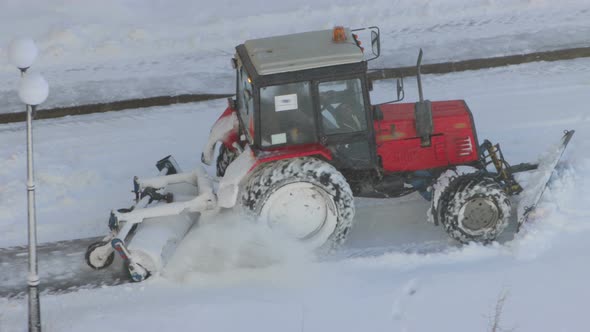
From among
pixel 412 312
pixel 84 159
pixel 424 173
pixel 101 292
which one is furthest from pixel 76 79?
pixel 412 312

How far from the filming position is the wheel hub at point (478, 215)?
24.7 ft

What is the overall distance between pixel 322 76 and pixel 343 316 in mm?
1999

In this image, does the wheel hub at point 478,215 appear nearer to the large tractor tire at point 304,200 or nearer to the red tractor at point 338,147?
the red tractor at point 338,147

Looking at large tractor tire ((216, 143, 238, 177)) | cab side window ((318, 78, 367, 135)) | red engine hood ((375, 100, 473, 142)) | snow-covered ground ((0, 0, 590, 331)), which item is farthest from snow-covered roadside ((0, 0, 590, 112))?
cab side window ((318, 78, 367, 135))

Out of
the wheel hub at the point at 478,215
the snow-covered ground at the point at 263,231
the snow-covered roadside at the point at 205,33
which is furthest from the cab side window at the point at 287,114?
the snow-covered roadside at the point at 205,33

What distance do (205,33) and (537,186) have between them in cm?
667

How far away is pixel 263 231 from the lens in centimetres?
748

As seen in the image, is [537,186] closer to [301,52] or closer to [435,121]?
[435,121]

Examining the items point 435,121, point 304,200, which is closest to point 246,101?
point 304,200

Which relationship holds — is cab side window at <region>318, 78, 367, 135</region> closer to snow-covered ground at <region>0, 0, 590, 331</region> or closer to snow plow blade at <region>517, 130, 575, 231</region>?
snow-covered ground at <region>0, 0, 590, 331</region>

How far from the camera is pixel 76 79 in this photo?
1189 cm

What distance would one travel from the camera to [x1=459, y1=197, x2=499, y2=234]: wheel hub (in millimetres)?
7520

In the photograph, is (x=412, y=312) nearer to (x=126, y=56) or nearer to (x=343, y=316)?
(x=343, y=316)

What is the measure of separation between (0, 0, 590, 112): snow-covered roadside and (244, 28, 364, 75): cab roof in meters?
4.11
